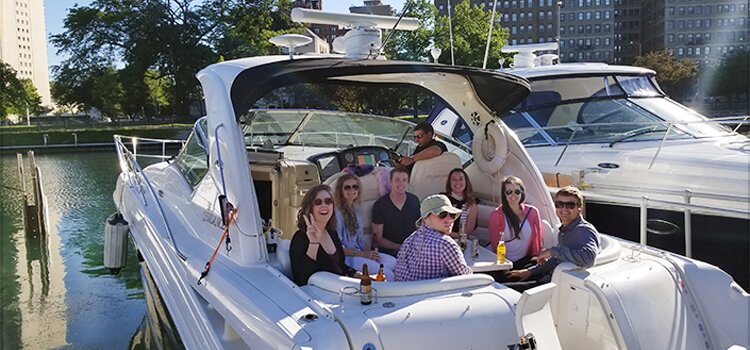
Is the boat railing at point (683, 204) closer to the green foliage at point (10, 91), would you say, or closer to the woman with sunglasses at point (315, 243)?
the woman with sunglasses at point (315, 243)

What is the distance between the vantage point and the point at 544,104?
314 inches

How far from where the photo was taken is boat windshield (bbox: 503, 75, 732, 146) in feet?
23.6

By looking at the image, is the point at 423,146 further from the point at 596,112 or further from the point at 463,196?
the point at 596,112

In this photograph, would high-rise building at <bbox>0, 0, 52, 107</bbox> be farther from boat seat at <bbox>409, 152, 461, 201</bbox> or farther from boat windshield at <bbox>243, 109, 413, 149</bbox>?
boat seat at <bbox>409, 152, 461, 201</bbox>

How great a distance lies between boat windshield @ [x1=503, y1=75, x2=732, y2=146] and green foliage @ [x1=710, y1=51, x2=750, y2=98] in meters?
54.8

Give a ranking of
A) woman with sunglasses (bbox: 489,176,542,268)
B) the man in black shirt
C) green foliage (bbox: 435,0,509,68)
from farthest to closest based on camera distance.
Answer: green foliage (bbox: 435,0,509,68)
the man in black shirt
woman with sunglasses (bbox: 489,176,542,268)

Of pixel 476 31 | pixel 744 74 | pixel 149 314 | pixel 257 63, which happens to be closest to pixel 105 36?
pixel 476 31

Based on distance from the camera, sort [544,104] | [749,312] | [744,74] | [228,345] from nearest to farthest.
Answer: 1. [228,345]
2. [749,312]
3. [544,104]
4. [744,74]

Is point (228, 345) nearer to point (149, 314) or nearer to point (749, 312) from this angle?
point (749, 312)

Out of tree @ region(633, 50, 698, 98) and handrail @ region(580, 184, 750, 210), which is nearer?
handrail @ region(580, 184, 750, 210)

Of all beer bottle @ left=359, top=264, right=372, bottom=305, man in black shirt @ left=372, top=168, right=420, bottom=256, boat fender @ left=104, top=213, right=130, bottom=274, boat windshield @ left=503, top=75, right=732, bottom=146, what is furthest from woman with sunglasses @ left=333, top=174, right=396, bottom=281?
boat windshield @ left=503, top=75, right=732, bottom=146

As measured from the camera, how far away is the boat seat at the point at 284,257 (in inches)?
121

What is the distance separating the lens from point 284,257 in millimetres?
3139

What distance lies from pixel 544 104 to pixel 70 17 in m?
41.6
